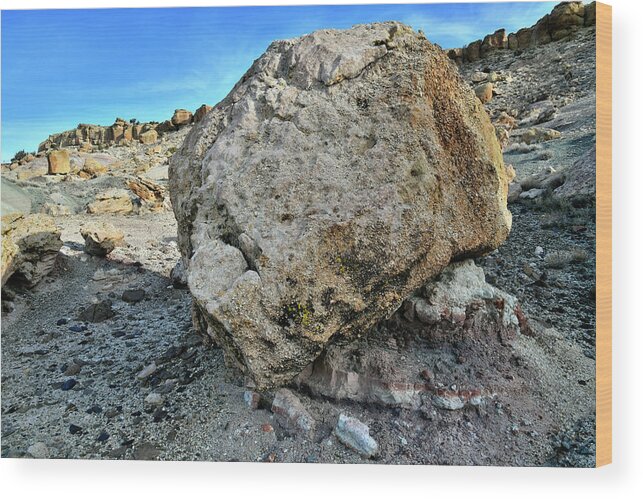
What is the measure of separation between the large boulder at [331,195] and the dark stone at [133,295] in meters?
2.21

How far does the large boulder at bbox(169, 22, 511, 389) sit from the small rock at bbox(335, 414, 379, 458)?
0.52 meters

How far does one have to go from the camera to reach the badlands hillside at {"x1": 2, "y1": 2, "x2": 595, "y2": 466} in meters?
2.71

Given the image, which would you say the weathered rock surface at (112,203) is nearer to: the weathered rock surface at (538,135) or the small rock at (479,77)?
the weathered rock surface at (538,135)

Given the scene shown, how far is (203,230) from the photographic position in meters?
2.97

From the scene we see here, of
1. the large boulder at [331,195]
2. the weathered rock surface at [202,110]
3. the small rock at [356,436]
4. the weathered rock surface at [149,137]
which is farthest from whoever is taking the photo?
the weathered rock surface at [149,137]

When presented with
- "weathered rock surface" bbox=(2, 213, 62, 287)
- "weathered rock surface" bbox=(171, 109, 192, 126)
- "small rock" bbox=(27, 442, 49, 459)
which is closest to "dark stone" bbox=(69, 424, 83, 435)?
"small rock" bbox=(27, 442, 49, 459)

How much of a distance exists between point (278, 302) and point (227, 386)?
46.4 inches

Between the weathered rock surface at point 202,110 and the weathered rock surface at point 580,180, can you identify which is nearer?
the weathered rock surface at point 202,110

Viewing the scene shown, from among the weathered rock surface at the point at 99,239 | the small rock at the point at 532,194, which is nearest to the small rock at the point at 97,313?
the weathered rock surface at the point at 99,239

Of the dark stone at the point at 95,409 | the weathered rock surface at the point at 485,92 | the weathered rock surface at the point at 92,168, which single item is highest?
the weathered rock surface at the point at 485,92

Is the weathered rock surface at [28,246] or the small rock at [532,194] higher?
the small rock at [532,194]

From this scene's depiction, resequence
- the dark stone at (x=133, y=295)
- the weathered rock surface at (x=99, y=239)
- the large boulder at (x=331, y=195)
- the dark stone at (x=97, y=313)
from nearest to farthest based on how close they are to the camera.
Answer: the large boulder at (x=331, y=195), the dark stone at (x=97, y=313), the dark stone at (x=133, y=295), the weathered rock surface at (x=99, y=239)

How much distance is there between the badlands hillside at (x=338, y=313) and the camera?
107 inches

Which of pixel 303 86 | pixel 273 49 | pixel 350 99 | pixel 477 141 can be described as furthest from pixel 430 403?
pixel 273 49
